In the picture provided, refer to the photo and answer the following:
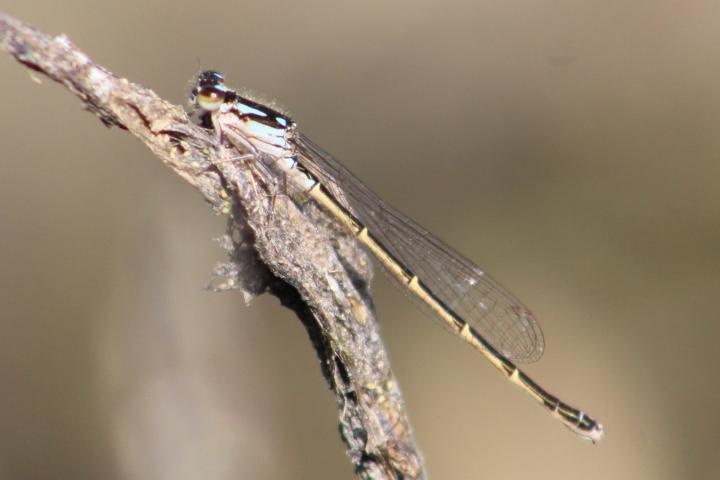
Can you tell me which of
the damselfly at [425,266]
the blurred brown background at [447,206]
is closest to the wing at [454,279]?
the damselfly at [425,266]

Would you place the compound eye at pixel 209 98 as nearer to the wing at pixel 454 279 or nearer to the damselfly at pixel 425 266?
the damselfly at pixel 425 266

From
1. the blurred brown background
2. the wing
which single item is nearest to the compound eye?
the blurred brown background

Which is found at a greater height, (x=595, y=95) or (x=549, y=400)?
(x=595, y=95)

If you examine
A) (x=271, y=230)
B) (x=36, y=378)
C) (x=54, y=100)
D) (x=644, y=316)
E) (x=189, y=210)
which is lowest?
(x=36, y=378)

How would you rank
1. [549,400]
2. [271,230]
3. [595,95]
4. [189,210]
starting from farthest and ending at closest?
[595,95], [549,400], [189,210], [271,230]

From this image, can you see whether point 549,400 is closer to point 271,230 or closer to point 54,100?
point 271,230

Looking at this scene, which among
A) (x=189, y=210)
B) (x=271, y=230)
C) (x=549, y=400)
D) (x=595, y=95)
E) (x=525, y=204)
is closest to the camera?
(x=271, y=230)

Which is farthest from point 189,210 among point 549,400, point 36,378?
point 549,400
